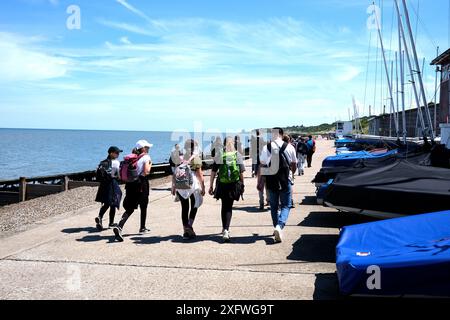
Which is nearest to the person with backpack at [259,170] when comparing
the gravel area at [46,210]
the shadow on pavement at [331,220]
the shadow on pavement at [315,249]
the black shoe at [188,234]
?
the shadow on pavement at [331,220]

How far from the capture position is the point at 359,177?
7.62 m

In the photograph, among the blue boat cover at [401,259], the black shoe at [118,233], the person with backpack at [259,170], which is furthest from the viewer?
the person with backpack at [259,170]

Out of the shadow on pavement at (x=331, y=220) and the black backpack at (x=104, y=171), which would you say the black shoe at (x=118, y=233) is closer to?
the black backpack at (x=104, y=171)

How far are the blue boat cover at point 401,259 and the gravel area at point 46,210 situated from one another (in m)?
6.94

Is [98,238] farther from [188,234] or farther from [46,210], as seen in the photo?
[46,210]

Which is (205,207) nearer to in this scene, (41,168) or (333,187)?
(333,187)

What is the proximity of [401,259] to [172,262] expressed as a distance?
3.38 m

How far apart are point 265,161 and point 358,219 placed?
3.00 metres

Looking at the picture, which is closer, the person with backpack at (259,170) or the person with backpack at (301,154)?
the person with backpack at (259,170)

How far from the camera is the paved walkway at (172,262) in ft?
17.4

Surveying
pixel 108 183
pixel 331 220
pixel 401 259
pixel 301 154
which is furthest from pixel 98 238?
pixel 301 154

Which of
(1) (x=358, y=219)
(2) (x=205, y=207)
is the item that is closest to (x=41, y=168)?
(2) (x=205, y=207)

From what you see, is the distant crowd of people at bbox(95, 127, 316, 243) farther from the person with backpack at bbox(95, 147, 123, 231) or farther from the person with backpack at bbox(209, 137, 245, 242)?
the person with backpack at bbox(95, 147, 123, 231)

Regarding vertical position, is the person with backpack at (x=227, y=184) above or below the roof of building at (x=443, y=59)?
below
